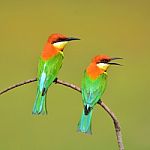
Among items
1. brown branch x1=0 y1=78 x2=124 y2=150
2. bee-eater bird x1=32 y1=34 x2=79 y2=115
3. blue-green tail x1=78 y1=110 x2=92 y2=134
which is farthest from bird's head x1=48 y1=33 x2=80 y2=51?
blue-green tail x1=78 y1=110 x2=92 y2=134

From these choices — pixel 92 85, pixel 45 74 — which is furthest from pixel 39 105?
pixel 92 85

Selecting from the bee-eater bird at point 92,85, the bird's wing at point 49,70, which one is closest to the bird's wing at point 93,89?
the bee-eater bird at point 92,85

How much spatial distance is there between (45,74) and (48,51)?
0.37 feet

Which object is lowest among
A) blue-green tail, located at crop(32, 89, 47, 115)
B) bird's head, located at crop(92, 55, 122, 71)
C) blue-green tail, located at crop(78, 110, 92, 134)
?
blue-green tail, located at crop(78, 110, 92, 134)

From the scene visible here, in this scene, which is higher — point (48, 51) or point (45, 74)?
point (48, 51)

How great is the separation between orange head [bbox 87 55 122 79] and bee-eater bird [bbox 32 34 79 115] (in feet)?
0.47

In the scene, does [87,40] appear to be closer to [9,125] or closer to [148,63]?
[148,63]

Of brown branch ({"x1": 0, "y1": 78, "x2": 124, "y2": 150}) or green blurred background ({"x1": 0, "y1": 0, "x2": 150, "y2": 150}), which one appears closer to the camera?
brown branch ({"x1": 0, "y1": 78, "x2": 124, "y2": 150})

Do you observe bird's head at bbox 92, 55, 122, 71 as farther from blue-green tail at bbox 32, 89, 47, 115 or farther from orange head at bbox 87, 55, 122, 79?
blue-green tail at bbox 32, 89, 47, 115

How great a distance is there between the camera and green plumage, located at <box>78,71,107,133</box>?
7.93 feet

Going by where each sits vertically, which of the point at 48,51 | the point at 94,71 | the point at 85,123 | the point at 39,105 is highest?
the point at 48,51

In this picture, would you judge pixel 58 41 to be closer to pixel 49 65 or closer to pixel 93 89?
pixel 49 65

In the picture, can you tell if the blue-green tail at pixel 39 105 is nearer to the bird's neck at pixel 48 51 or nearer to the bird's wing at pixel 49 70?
the bird's wing at pixel 49 70

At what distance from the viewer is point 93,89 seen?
2.42 metres
